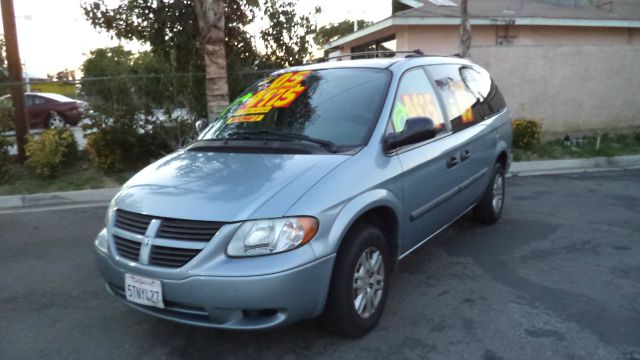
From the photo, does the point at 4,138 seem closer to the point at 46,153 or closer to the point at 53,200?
the point at 46,153

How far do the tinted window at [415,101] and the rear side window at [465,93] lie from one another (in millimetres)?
183

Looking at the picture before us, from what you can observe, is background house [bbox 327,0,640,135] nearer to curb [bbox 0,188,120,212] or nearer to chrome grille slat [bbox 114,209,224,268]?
curb [bbox 0,188,120,212]

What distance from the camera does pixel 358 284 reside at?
9.97ft

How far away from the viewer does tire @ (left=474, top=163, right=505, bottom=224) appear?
205 inches

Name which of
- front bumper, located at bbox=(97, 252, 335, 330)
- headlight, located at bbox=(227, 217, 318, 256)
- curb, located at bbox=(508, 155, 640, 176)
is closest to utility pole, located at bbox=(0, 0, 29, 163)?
front bumper, located at bbox=(97, 252, 335, 330)

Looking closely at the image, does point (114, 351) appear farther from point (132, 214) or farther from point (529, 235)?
point (529, 235)

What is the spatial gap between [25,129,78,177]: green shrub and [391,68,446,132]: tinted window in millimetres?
6287

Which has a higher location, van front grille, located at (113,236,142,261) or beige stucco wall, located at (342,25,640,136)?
beige stucco wall, located at (342,25,640,136)

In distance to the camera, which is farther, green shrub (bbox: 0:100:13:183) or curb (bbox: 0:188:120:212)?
green shrub (bbox: 0:100:13:183)

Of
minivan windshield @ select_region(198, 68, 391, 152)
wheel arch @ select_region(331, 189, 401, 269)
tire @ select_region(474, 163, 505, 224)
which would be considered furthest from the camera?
tire @ select_region(474, 163, 505, 224)

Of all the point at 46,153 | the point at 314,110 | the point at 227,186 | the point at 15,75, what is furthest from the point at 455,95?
the point at 15,75

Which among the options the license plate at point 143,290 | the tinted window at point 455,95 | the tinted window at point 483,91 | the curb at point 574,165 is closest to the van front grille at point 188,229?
the license plate at point 143,290

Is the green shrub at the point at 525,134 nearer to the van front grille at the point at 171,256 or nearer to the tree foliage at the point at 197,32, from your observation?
the tree foliage at the point at 197,32

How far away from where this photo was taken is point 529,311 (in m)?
3.47
